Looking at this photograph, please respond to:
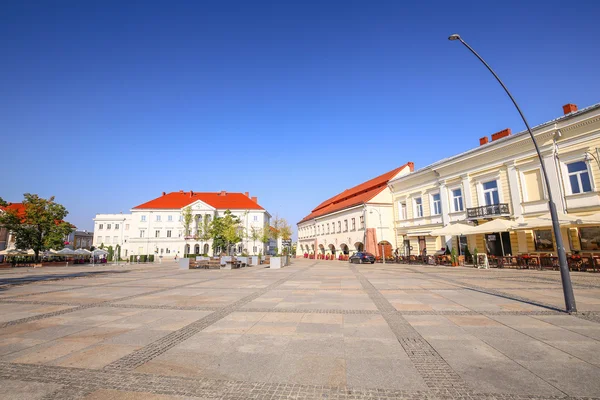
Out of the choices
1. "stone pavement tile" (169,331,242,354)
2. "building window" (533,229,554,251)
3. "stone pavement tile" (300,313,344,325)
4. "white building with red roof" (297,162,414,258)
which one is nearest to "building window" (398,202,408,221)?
"white building with red roof" (297,162,414,258)

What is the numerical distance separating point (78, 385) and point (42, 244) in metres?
43.1

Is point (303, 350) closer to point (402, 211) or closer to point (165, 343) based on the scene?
point (165, 343)

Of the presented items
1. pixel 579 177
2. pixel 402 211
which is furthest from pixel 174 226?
pixel 579 177

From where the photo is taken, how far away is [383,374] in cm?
404

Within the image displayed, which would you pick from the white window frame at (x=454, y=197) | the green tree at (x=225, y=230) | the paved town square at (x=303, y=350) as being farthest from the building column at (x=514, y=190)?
the green tree at (x=225, y=230)

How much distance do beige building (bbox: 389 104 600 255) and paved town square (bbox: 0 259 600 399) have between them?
43.9ft

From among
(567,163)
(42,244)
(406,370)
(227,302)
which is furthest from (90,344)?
(42,244)

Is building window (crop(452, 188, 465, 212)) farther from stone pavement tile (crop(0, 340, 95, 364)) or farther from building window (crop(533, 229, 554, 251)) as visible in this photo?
stone pavement tile (crop(0, 340, 95, 364))

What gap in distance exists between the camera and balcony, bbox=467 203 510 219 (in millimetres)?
22820

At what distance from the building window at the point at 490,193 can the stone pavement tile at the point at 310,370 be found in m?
25.0

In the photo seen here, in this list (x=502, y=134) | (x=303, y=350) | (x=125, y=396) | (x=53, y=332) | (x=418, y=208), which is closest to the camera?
(x=125, y=396)

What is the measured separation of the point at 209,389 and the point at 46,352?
3.48 m

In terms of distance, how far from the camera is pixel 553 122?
19.4 metres

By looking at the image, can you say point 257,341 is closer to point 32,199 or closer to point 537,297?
point 537,297
